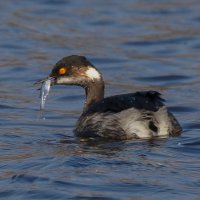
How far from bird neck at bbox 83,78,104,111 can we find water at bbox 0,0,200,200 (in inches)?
17.1

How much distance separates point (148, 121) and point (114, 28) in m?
9.56

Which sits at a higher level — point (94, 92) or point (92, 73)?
point (92, 73)

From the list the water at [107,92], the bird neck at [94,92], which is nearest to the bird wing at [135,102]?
the water at [107,92]

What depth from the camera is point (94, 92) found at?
501 inches

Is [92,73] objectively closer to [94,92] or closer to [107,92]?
[94,92]

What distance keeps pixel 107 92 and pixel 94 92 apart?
304 cm

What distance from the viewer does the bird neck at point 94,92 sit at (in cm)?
1270

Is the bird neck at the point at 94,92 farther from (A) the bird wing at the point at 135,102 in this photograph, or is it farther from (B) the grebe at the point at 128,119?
(A) the bird wing at the point at 135,102

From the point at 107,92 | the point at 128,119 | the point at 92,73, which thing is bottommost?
the point at 128,119

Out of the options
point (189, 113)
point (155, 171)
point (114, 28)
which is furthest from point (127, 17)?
point (155, 171)

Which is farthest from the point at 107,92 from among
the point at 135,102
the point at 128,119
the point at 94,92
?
the point at 135,102

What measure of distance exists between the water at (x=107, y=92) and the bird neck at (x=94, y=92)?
0.44 metres

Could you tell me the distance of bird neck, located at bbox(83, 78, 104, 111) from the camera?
1270cm

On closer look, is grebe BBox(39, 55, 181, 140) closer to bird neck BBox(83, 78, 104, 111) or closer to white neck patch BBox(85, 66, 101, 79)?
bird neck BBox(83, 78, 104, 111)
